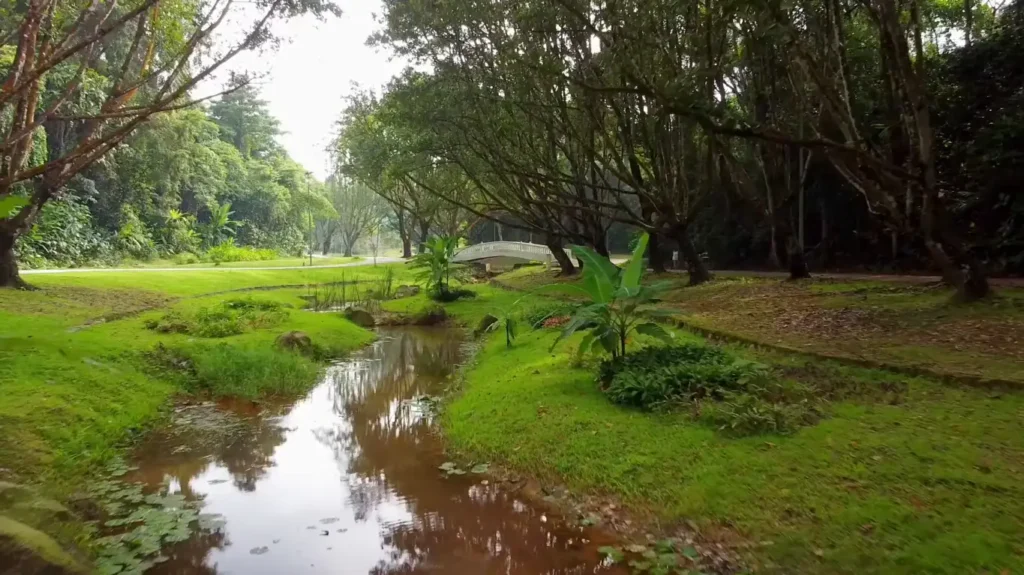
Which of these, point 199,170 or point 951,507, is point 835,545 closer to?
point 951,507

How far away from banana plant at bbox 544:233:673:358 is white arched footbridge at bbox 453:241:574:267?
24.3 metres

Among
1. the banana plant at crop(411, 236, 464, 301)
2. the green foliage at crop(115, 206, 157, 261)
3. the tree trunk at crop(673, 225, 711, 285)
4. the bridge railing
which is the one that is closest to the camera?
the tree trunk at crop(673, 225, 711, 285)

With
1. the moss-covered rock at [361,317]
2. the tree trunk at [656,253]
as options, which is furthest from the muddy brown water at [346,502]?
the tree trunk at [656,253]

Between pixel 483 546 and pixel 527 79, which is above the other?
pixel 527 79

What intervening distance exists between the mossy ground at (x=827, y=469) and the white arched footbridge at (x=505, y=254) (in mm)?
25549

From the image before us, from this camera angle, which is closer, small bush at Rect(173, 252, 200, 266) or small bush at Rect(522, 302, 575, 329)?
small bush at Rect(522, 302, 575, 329)

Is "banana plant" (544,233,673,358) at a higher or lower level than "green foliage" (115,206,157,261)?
lower

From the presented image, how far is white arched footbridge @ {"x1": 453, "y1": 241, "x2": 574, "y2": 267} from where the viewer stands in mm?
33838

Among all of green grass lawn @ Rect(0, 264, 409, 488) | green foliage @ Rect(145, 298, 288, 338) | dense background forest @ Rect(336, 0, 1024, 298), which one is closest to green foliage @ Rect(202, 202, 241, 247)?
dense background forest @ Rect(336, 0, 1024, 298)

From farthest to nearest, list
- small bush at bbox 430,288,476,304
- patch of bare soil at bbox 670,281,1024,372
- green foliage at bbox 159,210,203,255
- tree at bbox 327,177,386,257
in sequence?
tree at bbox 327,177,386,257
green foliage at bbox 159,210,203,255
small bush at bbox 430,288,476,304
patch of bare soil at bbox 670,281,1024,372

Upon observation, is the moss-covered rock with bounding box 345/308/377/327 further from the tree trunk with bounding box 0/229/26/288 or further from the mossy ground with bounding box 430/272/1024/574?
the mossy ground with bounding box 430/272/1024/574

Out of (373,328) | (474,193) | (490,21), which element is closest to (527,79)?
(490,21)

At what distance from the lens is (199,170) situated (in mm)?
37406

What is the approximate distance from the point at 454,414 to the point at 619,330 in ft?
7.89
